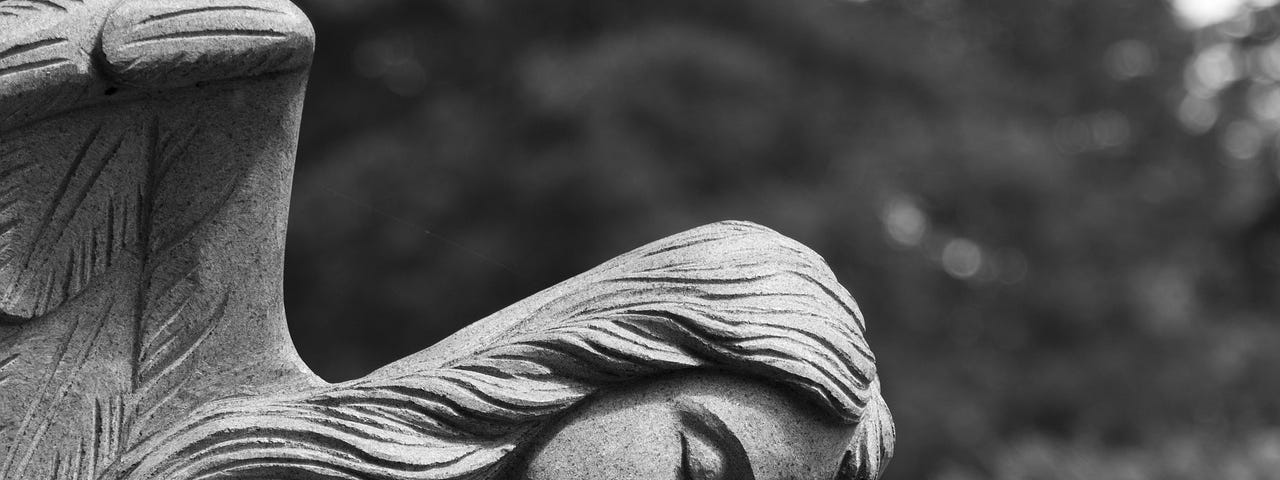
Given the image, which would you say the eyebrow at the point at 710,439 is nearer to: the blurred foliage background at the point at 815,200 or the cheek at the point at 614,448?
the cheek at the point at 614,448

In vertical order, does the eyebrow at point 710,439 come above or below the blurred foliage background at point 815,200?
below

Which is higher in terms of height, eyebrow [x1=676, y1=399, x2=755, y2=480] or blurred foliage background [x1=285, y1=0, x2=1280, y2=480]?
Answer: blurred foliage background [x1=285, y1=0, x2=1280, y2=480]

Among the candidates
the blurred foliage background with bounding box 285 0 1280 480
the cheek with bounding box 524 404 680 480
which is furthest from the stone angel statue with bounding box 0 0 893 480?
the blurred foliage background with bounding box 285 0 1280 480

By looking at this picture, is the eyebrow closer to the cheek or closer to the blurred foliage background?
the cheek

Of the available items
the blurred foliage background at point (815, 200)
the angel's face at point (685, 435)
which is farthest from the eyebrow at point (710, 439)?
the blurred foliage background at point (815, 200)

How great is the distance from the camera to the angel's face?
2.02m

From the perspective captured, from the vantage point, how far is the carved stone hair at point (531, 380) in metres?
2.01

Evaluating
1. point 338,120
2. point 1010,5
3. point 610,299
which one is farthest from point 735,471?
point 1010,5

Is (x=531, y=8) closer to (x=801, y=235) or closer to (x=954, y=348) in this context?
(x=801, y=235)

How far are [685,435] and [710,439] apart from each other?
0.11 ft

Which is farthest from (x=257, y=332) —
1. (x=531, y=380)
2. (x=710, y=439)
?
(x=710, y=439)

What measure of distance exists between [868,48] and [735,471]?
29.9 feet

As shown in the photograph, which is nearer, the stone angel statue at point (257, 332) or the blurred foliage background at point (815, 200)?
the stone angel statue at point (257, 332)

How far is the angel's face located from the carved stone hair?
0.09 feet
